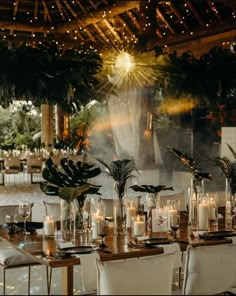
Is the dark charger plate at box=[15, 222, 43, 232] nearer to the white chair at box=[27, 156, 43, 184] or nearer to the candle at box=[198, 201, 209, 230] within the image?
the candle at box=[198, 201, 209, 230]

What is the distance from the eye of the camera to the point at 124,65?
9547 mm

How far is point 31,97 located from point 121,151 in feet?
13.8

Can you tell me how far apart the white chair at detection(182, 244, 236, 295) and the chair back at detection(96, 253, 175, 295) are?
34cm

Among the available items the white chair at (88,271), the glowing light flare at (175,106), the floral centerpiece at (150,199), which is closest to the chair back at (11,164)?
the glowing light flare at (175,106)

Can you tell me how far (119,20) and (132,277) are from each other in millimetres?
10815

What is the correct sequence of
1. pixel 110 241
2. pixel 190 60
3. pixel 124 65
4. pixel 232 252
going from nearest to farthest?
pixel 232 252 → pixel 110 241 → pixel 190 60 → pixel 124 65

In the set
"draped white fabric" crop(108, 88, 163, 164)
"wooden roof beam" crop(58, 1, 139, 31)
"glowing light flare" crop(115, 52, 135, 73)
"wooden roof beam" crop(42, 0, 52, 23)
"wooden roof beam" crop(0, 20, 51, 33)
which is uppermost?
"wooden roof beam" crop(42, 0, 52, 23)

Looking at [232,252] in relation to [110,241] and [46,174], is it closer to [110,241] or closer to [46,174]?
[110,241]

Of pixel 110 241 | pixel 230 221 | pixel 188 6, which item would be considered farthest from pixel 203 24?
pixel 110 241

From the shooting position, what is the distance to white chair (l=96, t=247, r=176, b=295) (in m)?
2.71

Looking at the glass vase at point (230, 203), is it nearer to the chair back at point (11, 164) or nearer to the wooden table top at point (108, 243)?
the wooden table top at point (108, 243)

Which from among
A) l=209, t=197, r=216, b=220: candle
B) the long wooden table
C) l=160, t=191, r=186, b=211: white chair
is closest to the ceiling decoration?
l=160, t=191, r=186, b=211: white chair

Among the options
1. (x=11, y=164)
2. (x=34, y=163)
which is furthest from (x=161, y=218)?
(x=11, y=164)

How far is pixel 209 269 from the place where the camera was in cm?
317
